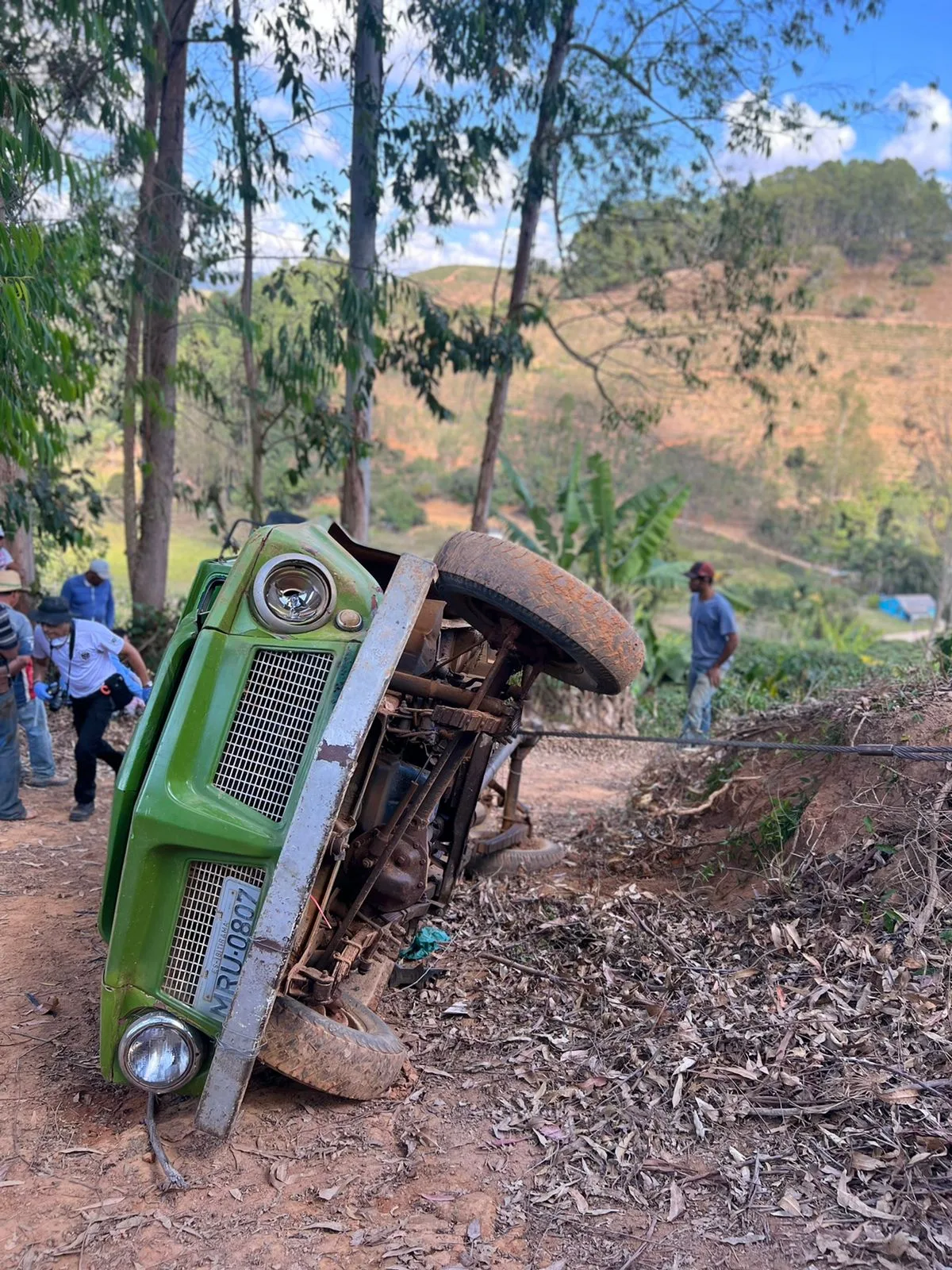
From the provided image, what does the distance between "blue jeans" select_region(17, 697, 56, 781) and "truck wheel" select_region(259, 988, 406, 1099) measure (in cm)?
553

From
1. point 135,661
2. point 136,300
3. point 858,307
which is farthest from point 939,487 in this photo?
point 135,661

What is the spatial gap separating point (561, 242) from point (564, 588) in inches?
484

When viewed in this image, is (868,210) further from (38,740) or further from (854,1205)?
(854,1205)

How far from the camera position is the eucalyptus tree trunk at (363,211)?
452 inches

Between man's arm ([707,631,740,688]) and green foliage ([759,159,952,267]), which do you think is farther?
green foliage ([759,159,952,267])

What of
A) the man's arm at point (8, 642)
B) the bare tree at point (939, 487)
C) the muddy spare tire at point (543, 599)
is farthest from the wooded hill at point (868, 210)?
the muddy spare tire at point (543, 599)

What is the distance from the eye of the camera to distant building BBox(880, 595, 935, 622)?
3488 cm

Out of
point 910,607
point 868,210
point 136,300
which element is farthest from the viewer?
point 868,210

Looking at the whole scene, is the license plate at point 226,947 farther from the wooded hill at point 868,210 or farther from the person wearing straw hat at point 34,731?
the wooded hill at point 868,210

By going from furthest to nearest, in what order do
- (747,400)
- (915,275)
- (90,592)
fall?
(915,275), (747,400), (90,592)

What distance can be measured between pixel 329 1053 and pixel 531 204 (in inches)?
489

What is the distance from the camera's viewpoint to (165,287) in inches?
456

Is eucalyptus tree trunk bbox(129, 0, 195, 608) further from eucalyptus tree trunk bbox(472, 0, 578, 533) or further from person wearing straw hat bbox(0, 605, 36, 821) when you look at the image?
person wearing straw hat bbox(0, 605, 36, 821)

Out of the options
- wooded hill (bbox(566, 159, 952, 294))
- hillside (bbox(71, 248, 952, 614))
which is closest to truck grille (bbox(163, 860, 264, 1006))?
hillside (bbox(71, 248, 952, 614))
